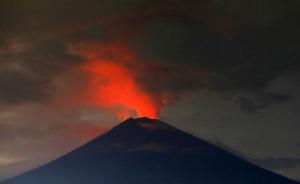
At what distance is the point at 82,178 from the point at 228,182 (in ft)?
174

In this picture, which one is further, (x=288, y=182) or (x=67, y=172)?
(x=67, y=172)

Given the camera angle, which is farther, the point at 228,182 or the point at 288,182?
the point at 228,182

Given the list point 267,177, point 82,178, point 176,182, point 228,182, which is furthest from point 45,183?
point 267,177

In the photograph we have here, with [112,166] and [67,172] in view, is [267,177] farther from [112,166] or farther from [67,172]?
[67,172]

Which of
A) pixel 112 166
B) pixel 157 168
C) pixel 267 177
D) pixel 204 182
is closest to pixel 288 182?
pixel 267 177

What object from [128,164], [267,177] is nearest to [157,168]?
[128,164]

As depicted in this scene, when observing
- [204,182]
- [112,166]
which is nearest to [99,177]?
[112,166]

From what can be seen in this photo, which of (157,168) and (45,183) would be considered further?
(157,168)

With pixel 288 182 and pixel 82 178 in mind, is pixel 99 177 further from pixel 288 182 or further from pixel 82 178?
pixel 288 182

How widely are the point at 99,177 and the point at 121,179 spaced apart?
12936 millimetres

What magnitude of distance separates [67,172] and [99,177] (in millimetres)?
12415

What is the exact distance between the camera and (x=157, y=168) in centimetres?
19812

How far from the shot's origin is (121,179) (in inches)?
7362

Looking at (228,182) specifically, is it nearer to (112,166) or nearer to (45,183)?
(112,166)
